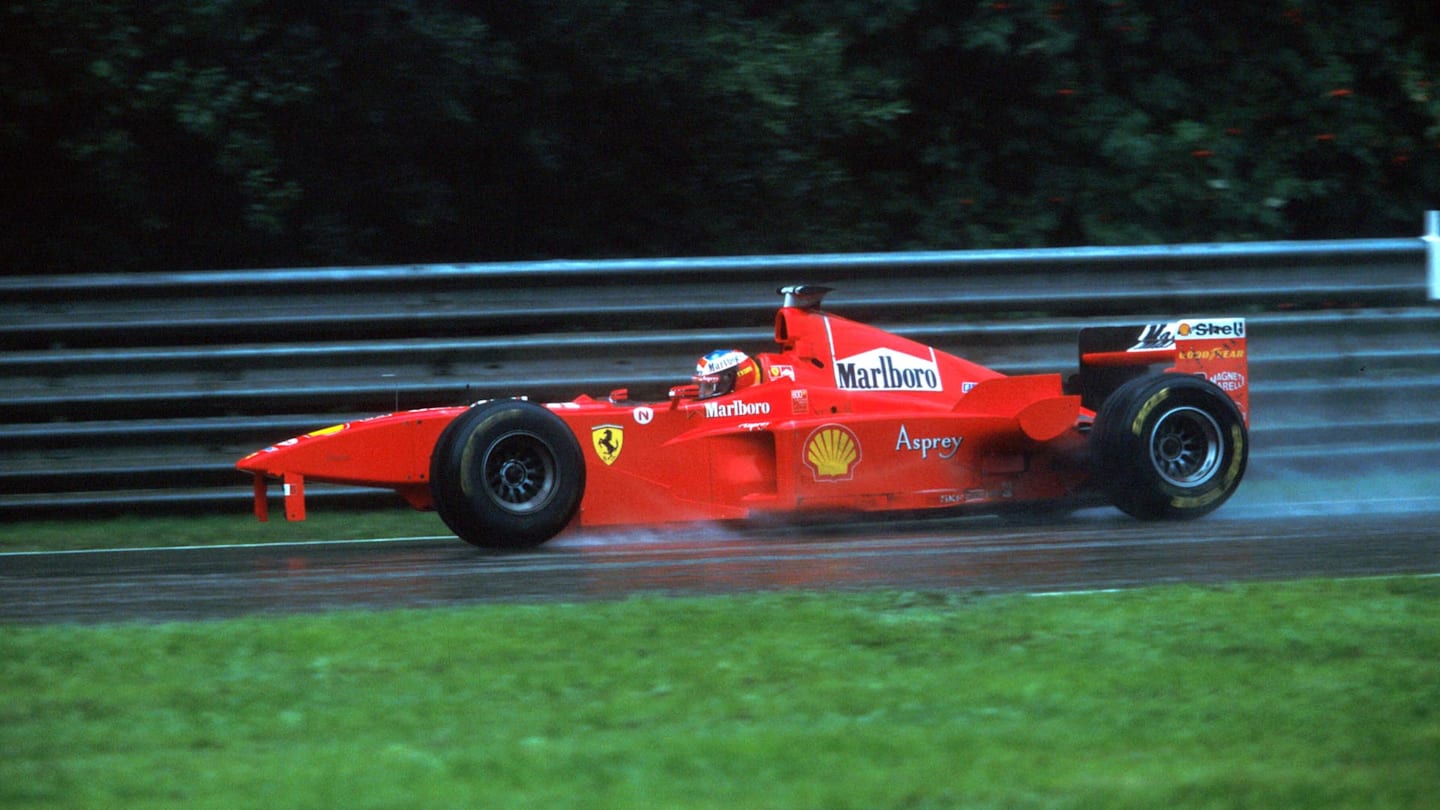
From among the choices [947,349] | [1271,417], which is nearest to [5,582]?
[947,349]

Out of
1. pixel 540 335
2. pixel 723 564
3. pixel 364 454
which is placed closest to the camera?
pixel 723 564

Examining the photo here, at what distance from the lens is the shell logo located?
8.34 meters

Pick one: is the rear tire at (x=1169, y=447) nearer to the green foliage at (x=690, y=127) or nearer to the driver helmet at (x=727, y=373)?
the driver helmet at (x=727, y=373)

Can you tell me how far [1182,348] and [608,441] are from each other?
3316 mm

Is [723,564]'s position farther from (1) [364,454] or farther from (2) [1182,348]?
(2) [1182,348]

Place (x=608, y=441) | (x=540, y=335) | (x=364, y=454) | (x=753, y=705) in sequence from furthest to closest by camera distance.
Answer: (x=540, y=335) → (x=608, y=441) → (x=364, y=454) → (x=753, y=705)

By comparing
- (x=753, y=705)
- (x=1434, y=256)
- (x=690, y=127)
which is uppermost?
(x=690, y=127)

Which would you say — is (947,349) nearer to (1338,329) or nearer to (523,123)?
(1338,329)

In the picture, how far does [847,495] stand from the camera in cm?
841

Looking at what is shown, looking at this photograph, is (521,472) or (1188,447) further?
(1188,447)

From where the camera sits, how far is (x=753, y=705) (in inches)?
165

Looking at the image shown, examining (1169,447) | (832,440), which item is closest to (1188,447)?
(1169,447)

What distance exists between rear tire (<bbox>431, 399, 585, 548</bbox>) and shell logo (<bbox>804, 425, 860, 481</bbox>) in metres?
1.27

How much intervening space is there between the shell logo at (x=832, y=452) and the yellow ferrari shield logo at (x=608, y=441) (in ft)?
3.21
